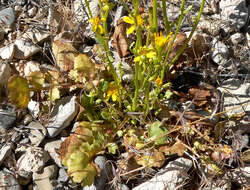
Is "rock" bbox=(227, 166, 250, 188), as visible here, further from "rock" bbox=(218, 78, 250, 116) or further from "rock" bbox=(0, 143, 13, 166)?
"rock" bbox=(0, 143, 13, 166)

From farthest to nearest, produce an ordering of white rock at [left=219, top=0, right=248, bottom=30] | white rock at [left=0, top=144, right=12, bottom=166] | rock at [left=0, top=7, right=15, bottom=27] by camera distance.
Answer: white rock at [left=219, top=0, right=248, bottom=30], rock at [left=0, top=7, right=15, bottom=27], white rock at [left=0, top=144, right=12, bottom=166]

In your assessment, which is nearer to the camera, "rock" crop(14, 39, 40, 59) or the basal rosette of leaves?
the basal rosette of leaves

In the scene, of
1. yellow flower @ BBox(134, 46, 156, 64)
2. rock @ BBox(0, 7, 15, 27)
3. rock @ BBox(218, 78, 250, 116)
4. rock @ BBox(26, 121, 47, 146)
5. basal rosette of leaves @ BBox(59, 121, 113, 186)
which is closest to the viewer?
yellow flower @ BBox(134, 46, 156, 64)

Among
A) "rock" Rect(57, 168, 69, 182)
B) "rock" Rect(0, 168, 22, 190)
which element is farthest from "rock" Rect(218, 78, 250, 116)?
"rock" Rect(0, 168, 22, 190)

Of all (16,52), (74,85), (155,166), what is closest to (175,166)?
(155,166)

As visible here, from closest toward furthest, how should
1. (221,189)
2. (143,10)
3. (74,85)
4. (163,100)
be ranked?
1. (221,189)
2. (74,85)
3. (163,100)
4. (143,10)

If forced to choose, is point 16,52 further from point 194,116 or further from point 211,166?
point 211,166

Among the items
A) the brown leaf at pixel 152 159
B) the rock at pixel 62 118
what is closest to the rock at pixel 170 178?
the brown leaf at pixel 152 159
